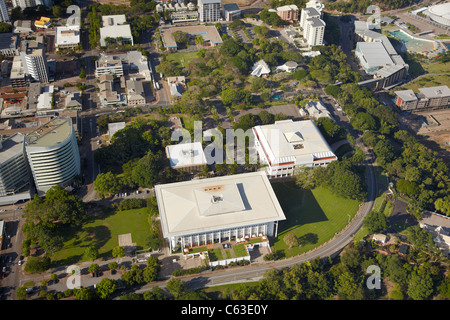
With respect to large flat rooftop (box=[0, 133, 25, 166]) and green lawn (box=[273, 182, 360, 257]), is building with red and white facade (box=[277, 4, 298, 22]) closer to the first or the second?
green lawn (box=[273, 182, 360, 257])

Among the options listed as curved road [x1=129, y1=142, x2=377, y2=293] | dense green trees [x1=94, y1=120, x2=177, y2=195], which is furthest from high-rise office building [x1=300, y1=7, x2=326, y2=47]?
curved road [x1=129, y1=142, x2=377, y2=293]

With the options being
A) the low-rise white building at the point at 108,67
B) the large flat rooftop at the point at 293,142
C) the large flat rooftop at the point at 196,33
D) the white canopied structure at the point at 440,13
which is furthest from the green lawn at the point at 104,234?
the white canopied structure at the point at 440,13

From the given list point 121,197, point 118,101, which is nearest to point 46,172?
point 121,197

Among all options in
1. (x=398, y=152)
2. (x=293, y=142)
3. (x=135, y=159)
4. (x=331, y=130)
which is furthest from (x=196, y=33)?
(x=398, y=152)

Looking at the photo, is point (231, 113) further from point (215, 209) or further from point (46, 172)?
point (46, 172)

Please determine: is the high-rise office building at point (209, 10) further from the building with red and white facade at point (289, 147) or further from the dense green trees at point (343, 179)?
the dense green trees at point (343, 179)
